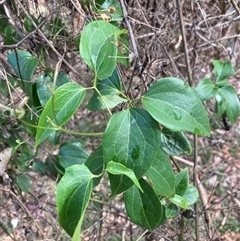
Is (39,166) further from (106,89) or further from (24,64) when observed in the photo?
(106,89)

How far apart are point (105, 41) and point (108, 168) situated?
0.24m

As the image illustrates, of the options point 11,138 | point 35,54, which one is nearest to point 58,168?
point 11,138

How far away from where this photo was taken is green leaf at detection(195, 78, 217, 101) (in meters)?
1.08

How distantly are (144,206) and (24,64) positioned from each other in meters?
0.44

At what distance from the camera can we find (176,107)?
698 mm

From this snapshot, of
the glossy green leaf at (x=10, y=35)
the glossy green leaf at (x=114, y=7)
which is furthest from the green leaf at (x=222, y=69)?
the glossy green leaf at (x=10, y=35)

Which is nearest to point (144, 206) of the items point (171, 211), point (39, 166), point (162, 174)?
point (162, 174)

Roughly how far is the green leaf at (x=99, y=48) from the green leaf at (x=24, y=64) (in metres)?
0.27

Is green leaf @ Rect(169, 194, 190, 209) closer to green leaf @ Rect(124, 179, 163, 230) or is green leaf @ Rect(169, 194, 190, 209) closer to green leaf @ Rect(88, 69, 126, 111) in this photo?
green leaf @ Rect(124, 179, 163, 230)

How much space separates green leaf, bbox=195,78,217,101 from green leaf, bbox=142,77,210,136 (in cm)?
37

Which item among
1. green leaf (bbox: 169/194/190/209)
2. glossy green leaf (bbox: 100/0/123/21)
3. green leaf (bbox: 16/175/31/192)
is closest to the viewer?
green leaf (bbox: 169/194/190/209)

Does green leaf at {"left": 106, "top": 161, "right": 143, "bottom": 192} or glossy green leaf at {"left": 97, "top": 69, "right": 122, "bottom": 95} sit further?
glossy green leaf at {"left": 97, "top": 69, "right": 122, "bottom": 95}

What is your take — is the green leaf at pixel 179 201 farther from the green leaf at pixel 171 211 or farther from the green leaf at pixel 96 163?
the green leaf at pixel 96 163

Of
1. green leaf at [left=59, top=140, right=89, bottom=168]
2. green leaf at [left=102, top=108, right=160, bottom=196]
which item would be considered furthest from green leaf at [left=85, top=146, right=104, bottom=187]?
green leaf at [left=59, top=140, right=89, bottom=168]
